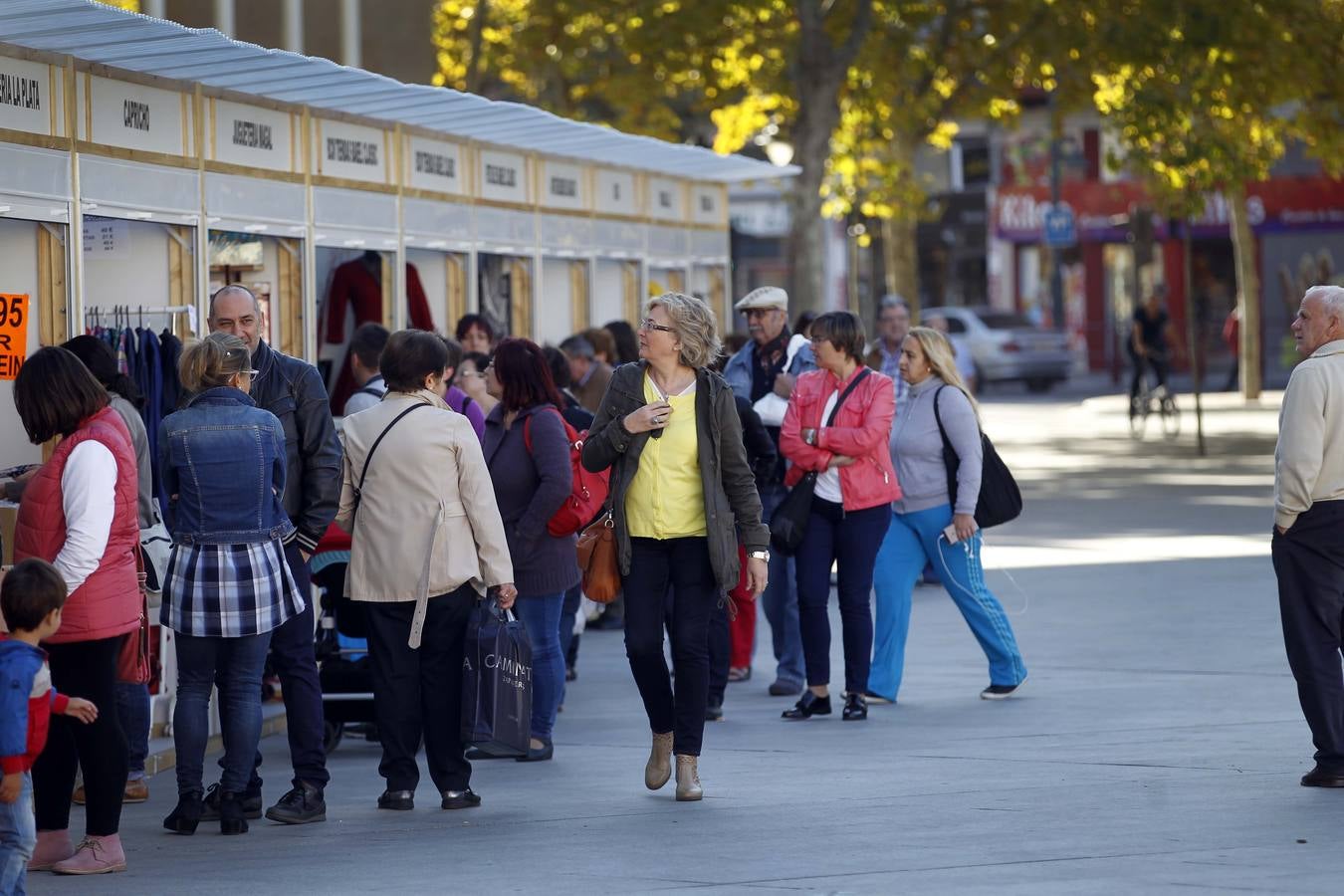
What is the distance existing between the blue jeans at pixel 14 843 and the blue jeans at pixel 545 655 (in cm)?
323

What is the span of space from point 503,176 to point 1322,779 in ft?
29.8

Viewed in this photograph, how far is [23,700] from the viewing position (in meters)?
6.20

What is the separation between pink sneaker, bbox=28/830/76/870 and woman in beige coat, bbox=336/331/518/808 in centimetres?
127

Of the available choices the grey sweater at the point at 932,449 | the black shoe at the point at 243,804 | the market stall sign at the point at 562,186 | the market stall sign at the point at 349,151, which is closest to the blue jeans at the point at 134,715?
the black shoe at the point at 243,804

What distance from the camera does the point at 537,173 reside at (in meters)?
16.3

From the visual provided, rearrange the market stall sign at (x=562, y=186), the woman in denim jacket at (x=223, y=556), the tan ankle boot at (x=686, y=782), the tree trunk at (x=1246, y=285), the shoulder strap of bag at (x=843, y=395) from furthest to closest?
the tree trunk at (x=1246, y=285), the market stall sign at (x=562, y=186), the shoulder strap of bag at (x=843, y=395), the tan ankle boot at (x=686, y=782), the woman in denim jacket at (x=223, y=556)

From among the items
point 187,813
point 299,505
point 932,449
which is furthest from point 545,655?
point 932,449

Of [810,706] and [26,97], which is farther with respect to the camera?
[810,706]

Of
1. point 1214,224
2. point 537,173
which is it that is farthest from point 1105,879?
point 1214,224

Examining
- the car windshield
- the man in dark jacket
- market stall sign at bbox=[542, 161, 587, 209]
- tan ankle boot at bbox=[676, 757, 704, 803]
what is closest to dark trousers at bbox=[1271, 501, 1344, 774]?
tan ankle boot at bbox=[676, 757, 704, 803]

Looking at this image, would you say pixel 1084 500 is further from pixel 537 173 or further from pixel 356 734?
pixel 356 734

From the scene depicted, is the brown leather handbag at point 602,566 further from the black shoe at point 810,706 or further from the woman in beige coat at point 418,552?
the black shoe at point 810,706

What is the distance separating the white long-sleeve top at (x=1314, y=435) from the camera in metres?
7.76

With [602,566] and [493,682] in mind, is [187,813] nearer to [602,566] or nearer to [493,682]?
[493,682]
